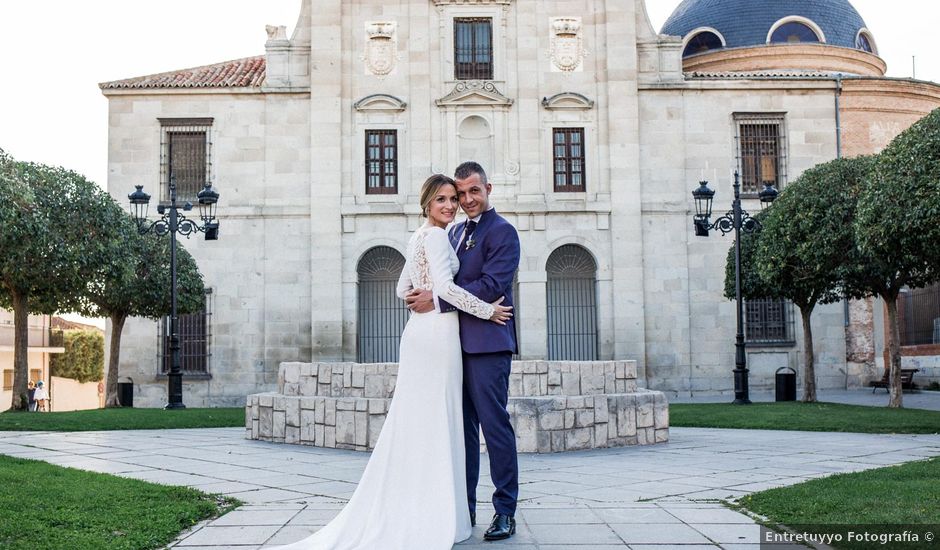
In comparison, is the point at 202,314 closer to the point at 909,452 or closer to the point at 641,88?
the point at 641,88

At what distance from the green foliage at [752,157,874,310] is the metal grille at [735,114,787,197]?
258 inches

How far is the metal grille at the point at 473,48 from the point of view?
2661cm

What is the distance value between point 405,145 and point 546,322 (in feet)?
20.6

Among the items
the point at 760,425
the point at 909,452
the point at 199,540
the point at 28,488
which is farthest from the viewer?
the point at 760,425

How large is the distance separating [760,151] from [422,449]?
2357 centimetres

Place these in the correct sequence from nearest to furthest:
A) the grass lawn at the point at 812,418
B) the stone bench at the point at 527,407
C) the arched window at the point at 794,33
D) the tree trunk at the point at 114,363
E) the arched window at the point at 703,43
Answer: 1. the stone bench at the point at 527,407
2. the grass lawn at the point at 812,418
3. the tree trunk at the point at 114,363
4. the arched window at the point at 794,33
5. the arched window at the point at 703,43

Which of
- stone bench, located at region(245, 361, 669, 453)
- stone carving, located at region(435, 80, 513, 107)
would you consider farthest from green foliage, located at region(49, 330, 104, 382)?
stone bench, located at region(245, 361, 669, 453)

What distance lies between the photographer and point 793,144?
27.0 metres

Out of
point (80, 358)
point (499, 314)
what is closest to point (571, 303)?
point (499, 314)

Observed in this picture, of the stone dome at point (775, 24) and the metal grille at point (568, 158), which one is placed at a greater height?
the stone dome at point (775, 24)

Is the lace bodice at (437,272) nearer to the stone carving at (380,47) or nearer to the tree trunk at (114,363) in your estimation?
the tree trunk at (114,363)

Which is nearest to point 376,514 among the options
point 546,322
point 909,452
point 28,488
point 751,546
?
point 751,546

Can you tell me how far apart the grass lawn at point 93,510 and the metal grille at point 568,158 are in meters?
19.5

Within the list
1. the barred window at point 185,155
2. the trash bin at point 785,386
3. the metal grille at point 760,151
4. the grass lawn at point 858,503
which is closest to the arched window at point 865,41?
the metal grille at point 760,151
